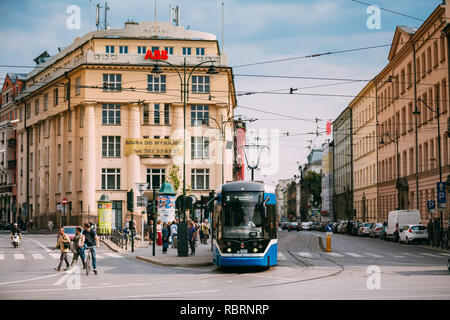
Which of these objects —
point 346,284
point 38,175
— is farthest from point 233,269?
point 38,175

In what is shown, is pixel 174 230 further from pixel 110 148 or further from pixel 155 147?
pixel 110 148

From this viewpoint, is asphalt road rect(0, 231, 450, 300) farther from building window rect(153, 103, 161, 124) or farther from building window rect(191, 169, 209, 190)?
building window rect(153, 103, 161, 124)

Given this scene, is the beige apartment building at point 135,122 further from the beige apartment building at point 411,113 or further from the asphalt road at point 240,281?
the asphalt road at point 240,281

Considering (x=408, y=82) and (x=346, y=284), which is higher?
(x=408, y=82)

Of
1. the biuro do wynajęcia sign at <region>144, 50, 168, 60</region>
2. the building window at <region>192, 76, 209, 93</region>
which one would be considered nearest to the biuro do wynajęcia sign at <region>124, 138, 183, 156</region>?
the building window at <region>192, 76, 209, 93</region>

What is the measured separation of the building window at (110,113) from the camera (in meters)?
72.6

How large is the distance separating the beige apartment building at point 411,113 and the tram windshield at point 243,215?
2727 cm

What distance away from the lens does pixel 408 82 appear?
216ft

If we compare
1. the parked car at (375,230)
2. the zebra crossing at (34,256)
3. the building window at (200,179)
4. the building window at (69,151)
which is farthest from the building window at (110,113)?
the zebra crossing at (34,256)

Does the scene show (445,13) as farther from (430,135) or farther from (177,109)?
(177,109)

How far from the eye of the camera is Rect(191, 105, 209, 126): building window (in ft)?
240

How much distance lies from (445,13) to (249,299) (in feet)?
143

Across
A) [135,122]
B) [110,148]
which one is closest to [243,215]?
[135,122]

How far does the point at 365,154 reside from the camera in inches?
3615
